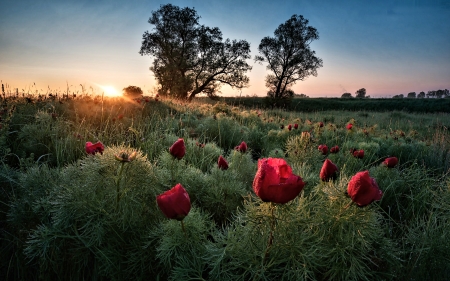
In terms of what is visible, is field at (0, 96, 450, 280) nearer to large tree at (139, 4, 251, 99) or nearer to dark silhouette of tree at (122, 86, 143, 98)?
dark silhouette of tree at (122, 86, 143, 98)

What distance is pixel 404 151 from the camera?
5266 millimetres

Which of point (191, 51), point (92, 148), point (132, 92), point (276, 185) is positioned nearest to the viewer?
point (276, 185)

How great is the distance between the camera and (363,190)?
1.12 metres

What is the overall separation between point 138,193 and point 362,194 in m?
1.22

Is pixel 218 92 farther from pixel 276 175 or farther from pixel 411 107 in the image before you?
pixel 276 175

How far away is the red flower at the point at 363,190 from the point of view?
1104 millimetres

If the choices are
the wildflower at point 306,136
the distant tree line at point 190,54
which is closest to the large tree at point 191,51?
the distant tree line at point 190,54

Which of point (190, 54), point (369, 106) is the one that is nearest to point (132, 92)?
point (190, 54)

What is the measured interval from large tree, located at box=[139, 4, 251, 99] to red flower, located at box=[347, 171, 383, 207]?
75.7ft

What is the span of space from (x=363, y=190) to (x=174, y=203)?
2.60 ft

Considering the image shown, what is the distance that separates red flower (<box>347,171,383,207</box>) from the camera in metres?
1.10

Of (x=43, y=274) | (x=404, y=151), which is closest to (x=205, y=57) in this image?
(x=404, y=151)

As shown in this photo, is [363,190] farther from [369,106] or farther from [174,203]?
[369,106]

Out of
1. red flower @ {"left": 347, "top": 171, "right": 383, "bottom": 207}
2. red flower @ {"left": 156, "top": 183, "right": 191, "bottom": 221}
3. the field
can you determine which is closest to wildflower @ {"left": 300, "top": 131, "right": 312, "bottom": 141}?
the field
